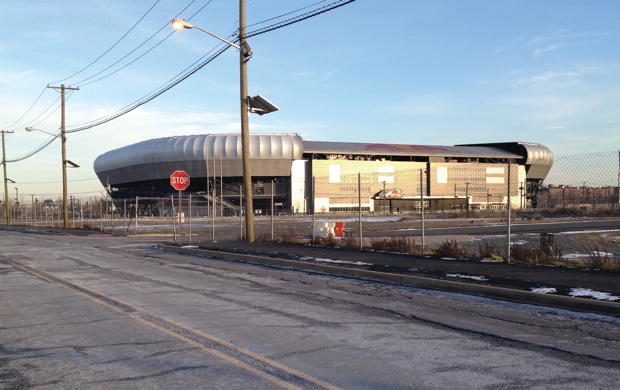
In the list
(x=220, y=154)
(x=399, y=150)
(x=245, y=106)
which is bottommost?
(x=245, y=106)

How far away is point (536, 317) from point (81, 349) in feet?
21.1

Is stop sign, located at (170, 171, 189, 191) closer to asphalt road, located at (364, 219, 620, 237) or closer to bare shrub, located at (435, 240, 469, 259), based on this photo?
asphalt road, located at (364, 219, 620, 237)

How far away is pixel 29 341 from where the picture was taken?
23.0 feet

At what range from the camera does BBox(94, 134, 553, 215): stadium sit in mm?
86000

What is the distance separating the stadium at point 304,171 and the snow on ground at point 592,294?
229ft

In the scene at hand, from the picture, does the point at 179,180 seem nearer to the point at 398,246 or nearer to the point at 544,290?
the point at 398,246

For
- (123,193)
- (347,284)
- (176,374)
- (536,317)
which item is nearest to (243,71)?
(347,284)

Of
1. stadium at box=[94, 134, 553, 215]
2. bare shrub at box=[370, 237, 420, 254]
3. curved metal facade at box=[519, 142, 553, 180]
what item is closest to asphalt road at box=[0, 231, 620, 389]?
bare shrub at box=[370, 237, 420, 254]

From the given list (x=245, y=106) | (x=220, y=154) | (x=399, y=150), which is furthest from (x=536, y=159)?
(x=245, y=106)

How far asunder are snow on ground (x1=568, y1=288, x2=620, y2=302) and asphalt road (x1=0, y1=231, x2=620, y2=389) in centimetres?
87

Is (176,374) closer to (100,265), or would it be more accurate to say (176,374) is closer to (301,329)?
(301,329)

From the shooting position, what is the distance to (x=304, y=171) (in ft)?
300

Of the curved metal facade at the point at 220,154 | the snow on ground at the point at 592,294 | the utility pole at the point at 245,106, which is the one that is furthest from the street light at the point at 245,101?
the curved metal facade at the point at 220,154

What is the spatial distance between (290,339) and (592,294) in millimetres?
5680
